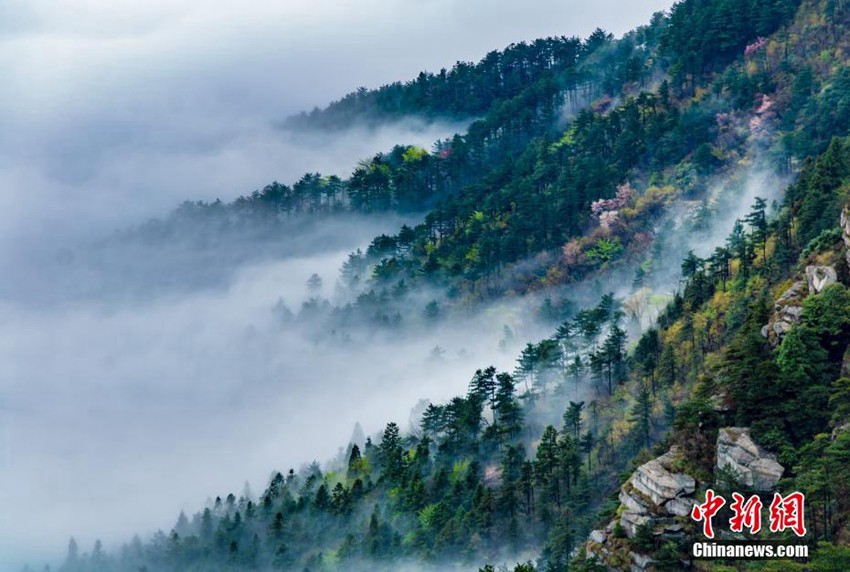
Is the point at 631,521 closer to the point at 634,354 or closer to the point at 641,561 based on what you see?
the point at 641,561

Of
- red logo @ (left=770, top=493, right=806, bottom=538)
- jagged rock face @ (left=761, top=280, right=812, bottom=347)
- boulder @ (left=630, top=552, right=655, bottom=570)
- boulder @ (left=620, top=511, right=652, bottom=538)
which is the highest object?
jagged rock face @ (left=761, top=280, right=812, bottom=347)

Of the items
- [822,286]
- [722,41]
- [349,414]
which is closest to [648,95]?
[722,41]

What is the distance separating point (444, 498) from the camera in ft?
454

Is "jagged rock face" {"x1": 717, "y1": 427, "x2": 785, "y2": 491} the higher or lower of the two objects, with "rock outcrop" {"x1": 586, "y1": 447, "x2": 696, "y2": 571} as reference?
higher

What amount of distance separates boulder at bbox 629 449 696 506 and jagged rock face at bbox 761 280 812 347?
12.3 metres

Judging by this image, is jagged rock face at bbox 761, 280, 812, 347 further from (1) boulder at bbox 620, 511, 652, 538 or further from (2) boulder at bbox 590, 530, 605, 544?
(2) boulder at bbox 590, 530, 605, 544

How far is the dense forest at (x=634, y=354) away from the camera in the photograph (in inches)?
3981

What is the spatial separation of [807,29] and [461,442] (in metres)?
74.6

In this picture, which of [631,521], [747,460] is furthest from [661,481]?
[747,460]

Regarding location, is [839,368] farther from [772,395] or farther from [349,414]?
[349,414]

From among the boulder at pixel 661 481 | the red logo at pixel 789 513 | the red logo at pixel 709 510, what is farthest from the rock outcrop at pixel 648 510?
the red logo at pixel 789 513

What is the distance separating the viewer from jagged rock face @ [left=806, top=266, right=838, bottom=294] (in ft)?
344

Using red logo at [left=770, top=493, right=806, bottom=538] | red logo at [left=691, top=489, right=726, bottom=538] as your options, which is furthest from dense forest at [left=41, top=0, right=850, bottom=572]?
red logo at [left=691, top=489, right=726, bottom=538]

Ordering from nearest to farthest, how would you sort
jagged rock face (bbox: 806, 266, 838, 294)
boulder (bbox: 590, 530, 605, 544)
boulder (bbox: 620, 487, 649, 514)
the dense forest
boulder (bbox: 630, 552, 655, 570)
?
boulder (bbox: 630, 552, 655, 570), boulder (bbox: 620, 487, 649, 514), the dense forest, boulder (bbox: 590, 530, 605, 544), jagged rock face (bbox: 806, 266, 838, 294)
